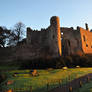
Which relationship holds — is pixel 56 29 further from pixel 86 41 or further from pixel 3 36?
pixel 3 36

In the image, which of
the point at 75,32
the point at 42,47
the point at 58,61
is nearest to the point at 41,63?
the point at 58,61

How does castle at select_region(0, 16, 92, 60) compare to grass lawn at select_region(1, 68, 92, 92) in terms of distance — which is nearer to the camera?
grass lawn at select_region(1, 68, 92, 92)

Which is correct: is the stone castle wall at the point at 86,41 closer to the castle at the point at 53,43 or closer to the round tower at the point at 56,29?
the castle at the point at 53,43

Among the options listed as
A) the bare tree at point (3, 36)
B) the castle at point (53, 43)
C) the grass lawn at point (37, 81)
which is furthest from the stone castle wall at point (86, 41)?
the bare tree at point (3, 36)

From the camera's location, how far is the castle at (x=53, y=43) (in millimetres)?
25447

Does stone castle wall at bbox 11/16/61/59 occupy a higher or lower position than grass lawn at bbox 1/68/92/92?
higher

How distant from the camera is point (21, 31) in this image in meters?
38.5

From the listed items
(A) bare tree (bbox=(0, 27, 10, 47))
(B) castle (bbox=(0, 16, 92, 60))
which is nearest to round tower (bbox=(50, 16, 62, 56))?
(B) castle (bbox=(0, 16, 92, 60))

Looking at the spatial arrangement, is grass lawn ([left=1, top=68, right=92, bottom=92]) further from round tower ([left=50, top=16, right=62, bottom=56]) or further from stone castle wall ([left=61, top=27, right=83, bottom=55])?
stone castle wall ([left=61, top=27, right=83, bottom=55])

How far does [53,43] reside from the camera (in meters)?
25.2

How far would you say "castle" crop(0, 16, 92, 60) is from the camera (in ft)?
83.5

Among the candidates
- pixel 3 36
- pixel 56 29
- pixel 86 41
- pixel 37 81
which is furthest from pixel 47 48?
pixel 3 36

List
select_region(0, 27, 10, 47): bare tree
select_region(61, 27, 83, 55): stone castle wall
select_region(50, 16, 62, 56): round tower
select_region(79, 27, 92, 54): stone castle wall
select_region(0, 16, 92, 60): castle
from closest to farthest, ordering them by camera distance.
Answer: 1. select_region(50, 16, 62, 56): round tower
2. select_region(0, 16, 92, 60): castle
3. select_region(61, 27, 83, 55): stone castle wall
4. select_region(79, 27, 92, 54): stone castle wall
5. select_region(0, 27, 10, 47): bare tree

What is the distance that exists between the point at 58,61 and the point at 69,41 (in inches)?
427
